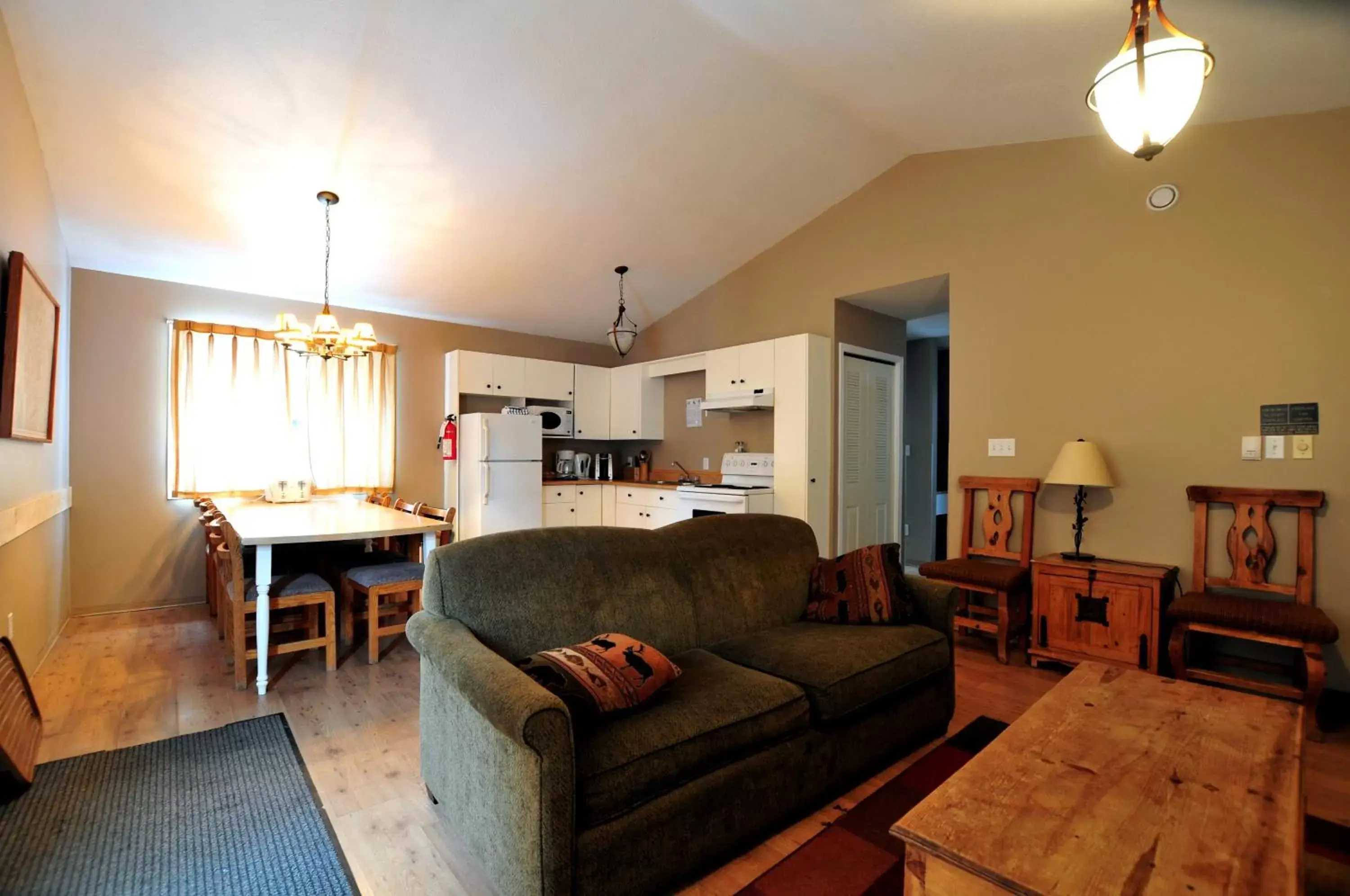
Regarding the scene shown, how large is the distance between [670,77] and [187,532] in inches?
184

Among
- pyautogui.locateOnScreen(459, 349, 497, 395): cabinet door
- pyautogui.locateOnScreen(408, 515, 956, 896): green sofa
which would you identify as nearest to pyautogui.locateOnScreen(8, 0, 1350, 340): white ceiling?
pyautogui.locateOnScreen(459, 349, 497, 395): cabinet door

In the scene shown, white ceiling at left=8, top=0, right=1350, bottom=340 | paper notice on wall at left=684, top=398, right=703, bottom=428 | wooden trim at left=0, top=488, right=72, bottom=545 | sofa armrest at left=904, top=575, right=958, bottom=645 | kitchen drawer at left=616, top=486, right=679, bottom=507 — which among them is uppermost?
white ceiling at left=8, top=0, right=1350, bottom=340

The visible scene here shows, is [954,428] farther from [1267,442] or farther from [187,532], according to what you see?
[187,532]

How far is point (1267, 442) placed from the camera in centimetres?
301

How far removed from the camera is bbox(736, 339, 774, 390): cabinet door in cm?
491

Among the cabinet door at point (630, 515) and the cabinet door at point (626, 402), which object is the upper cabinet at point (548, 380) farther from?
the cabinet door at point (630, 515)

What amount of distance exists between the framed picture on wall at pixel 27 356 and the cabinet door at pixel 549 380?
323 centimetres

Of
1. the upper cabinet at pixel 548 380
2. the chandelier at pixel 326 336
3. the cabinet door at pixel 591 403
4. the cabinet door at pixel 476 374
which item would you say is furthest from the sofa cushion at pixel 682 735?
the cabinet door at pixel 591 403

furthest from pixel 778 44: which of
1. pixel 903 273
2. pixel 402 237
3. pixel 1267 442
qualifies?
pixel 1267 442

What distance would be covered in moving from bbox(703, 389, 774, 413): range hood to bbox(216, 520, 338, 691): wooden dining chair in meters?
3.17

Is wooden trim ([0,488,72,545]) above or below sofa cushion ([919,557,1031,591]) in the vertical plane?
above

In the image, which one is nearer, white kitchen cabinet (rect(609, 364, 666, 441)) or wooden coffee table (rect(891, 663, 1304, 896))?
wooden coffee table (rect(891, 663, 1304, 896))

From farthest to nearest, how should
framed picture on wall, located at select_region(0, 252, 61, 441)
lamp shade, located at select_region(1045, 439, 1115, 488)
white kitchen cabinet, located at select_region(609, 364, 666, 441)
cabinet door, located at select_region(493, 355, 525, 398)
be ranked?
white kitchen cabinet, located at select_region(609, 364, 666, 441) < cabinet door, located at select_region(493, 355, 525, 398) < lamp shade, located at select_region(1045, 439, 1115, 488) < framed picture on wall, located at select_region(0, 252, 61, 441)

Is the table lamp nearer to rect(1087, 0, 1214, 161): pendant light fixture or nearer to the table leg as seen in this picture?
rect(1087, 0, 1214, 161): pendant light fixture
